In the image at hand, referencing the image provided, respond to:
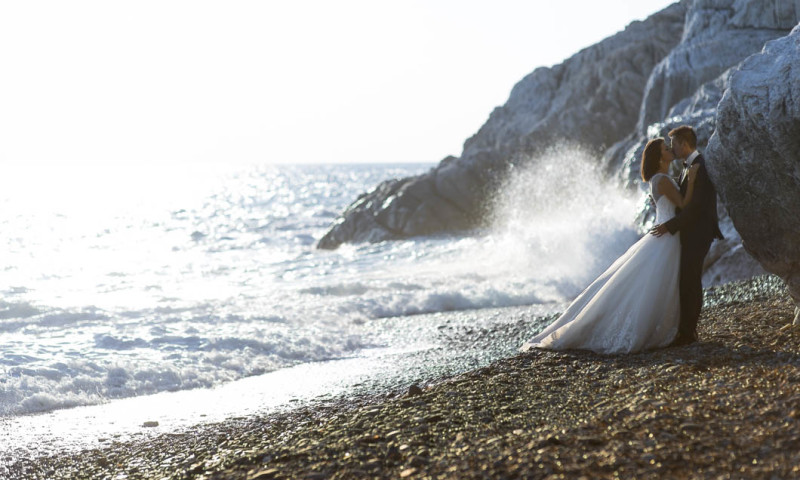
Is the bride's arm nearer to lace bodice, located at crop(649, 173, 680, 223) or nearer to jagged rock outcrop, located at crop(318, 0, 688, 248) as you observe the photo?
lace bodice, located at crop(649, 173, 680, 223)

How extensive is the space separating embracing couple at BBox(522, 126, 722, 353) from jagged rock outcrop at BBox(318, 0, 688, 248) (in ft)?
102

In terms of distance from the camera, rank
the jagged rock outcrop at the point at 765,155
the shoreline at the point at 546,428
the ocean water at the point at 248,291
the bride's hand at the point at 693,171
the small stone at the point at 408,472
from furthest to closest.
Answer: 1. the ocean water at the point at 248,291
2. the bride's hand at the point at 693,171
3. the jagged rock outcrop at the point at 765,155
4. the small stone at the point at 408,472
5. the shoreline at the point at 546,428

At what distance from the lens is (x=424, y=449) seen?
5.71 metres

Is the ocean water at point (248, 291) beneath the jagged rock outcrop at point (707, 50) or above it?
beneath

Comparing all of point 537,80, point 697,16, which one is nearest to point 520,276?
point 697,16

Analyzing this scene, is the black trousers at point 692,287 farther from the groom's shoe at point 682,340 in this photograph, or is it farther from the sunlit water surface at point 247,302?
the sunlit water surface at point 247,302

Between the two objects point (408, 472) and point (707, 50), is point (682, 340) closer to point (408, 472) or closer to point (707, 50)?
point (408, 472)

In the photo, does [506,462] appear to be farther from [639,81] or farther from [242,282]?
[639,81]

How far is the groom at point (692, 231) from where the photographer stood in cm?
807

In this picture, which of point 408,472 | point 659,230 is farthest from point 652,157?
point 408,472

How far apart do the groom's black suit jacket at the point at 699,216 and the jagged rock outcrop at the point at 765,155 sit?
222mm

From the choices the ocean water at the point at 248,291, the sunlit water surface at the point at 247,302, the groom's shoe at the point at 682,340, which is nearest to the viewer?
the groom's shoe at the point at 682,340

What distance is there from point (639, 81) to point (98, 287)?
38356 millimetres

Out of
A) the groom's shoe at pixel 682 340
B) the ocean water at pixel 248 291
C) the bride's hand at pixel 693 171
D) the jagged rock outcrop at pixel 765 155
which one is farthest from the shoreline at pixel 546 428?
the ocean water at pixel 248 291
